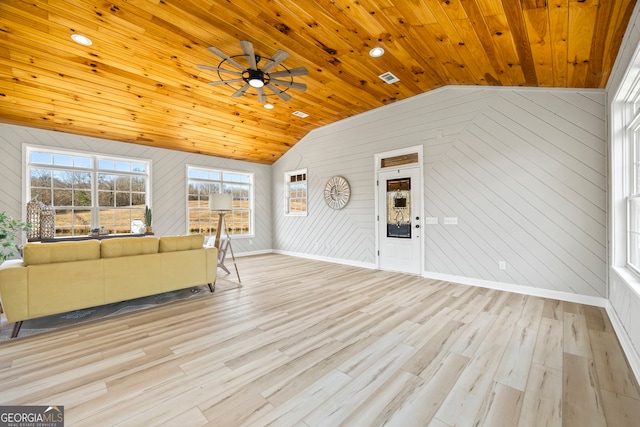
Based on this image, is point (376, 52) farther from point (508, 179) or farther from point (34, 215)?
point (34, 215)

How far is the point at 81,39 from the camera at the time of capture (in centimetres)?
309

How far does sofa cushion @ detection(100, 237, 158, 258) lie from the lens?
3.14 m

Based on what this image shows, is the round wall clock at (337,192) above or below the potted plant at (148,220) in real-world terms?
above

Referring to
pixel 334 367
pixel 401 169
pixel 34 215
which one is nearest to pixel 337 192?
pixel 401 169

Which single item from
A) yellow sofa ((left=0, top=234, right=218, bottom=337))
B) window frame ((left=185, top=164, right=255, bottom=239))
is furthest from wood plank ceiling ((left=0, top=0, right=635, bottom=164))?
yellow sofa ((left=0, top=234, right=218, bottom=337))

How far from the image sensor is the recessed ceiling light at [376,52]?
10.9ft

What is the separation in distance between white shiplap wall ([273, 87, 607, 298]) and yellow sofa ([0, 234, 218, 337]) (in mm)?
3497

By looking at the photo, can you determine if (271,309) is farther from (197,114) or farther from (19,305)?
(197,114)

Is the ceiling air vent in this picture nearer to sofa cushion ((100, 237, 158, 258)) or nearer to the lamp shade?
the lamp shade

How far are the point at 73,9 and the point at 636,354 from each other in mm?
5859

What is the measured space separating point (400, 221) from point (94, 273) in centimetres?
471

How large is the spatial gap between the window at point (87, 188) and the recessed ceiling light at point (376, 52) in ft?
17.1

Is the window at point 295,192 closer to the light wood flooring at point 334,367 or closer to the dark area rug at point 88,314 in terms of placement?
the dark area rug at point 88,314

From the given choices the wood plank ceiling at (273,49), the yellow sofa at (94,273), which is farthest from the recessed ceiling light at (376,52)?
the yellow sofa at (94,273)
